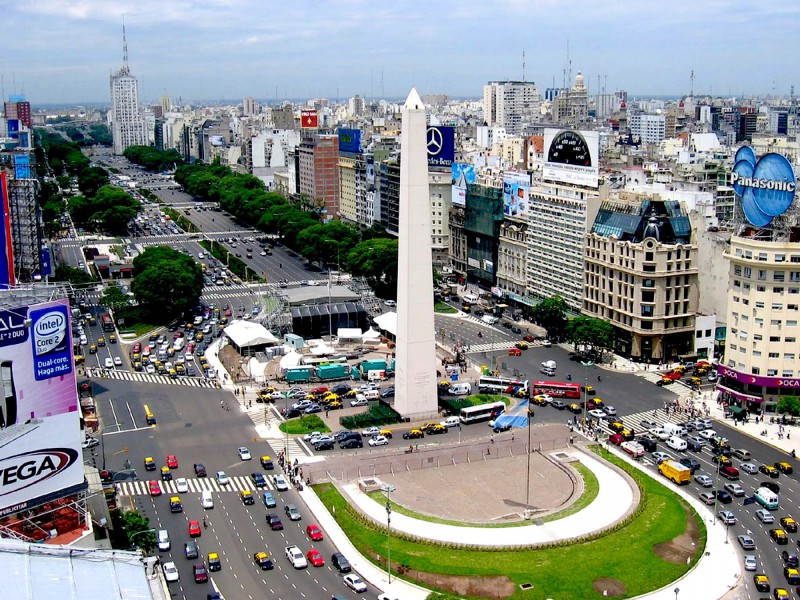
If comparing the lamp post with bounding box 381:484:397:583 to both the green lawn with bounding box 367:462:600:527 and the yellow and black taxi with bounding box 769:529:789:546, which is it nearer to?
the green lawn with bounding box 367:462:600:527

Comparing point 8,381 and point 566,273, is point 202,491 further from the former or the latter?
point 566,273

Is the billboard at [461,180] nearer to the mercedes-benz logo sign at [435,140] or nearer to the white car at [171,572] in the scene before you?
the mercedes-benz logo sign at [435,140]

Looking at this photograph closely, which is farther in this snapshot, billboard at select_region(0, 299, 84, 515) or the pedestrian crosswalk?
the pedestrian crosswalk

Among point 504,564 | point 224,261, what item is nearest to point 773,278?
point 504,564

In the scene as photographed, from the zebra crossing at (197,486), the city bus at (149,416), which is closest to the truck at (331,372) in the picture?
the city bus at (149,416)

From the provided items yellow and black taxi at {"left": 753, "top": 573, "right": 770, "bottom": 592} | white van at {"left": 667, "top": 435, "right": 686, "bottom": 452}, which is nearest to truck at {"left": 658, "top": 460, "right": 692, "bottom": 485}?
white van at {"left": 667, "top": 435, "right": 686, "bottom": 452}
